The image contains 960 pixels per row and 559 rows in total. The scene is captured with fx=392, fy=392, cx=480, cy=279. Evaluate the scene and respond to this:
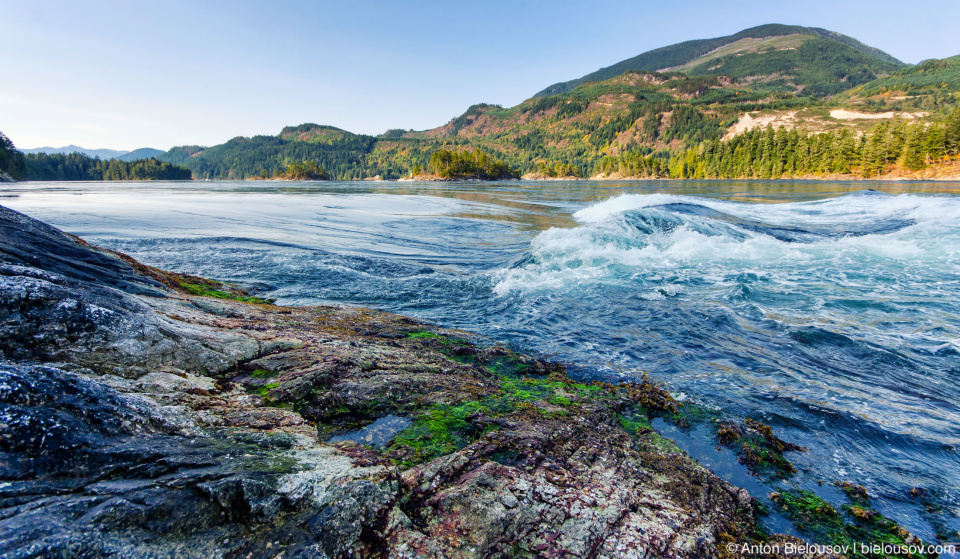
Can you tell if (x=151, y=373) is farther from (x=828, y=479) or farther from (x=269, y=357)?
(x=828, y=479)

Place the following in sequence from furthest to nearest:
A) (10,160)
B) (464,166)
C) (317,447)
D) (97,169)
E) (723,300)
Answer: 1. (97,169)
2. (464,166)
3. (10,160)
4. (723,300)
5. (317,447)

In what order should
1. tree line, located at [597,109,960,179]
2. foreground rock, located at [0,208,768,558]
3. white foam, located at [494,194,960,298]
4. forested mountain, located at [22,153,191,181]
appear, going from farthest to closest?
1. forested mountain, located at [22,153,191,181]
2. tree line, located at [597,109,960,179]
3. white foam, located at [494,194,960,298]
4. foreground rock, located at [0,208,768,558]

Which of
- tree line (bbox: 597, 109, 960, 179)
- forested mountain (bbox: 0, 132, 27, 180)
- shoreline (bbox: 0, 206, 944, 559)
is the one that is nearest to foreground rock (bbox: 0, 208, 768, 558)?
shoreline (bbox: 0, 206, 944, 559)

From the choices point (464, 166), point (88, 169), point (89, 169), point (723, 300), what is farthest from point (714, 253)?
point (88, 169)

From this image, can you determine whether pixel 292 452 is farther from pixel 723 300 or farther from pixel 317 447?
pixel 723 300

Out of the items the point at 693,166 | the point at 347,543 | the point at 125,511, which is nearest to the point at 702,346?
the point at 347,543

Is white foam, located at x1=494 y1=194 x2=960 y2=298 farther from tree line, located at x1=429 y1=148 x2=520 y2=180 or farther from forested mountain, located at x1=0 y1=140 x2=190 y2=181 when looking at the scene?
forested mountain, located at x1=0 y1=140 x2=190 y2=181

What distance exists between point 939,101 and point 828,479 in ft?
821

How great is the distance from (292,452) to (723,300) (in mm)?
8819

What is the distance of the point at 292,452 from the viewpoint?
8.93ft

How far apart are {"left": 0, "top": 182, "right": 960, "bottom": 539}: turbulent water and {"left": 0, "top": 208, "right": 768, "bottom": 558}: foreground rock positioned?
4.22 ft

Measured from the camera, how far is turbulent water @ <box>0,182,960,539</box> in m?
4.18

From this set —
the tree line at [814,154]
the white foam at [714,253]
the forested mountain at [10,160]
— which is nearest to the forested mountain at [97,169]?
the forested mountain at [10,160]

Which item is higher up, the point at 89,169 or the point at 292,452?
the point at 89,169
